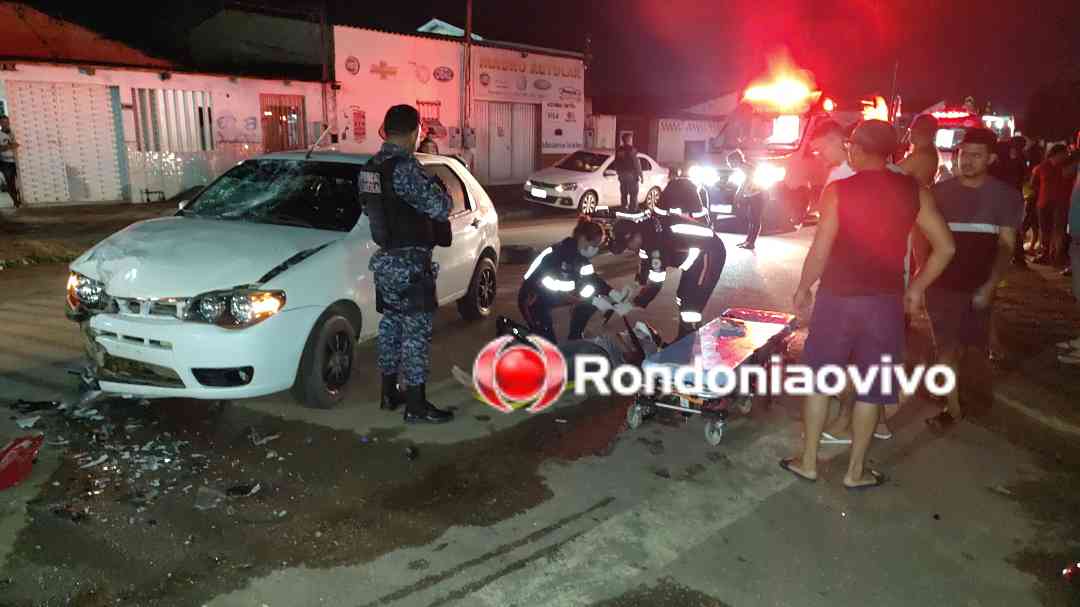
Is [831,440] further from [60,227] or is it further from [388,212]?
[60,227]

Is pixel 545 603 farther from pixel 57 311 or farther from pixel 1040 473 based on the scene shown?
pixel 57 311

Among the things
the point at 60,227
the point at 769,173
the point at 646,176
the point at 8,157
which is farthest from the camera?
the point at 646,176

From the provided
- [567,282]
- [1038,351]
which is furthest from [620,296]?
[1038,351]

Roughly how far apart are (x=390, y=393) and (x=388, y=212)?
48.9 inches

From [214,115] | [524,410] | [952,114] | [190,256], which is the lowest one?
[524,410]

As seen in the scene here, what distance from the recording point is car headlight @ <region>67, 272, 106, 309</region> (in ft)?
15.4

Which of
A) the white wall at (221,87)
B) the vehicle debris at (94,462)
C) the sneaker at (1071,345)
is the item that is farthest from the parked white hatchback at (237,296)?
the white wall at (221,87)

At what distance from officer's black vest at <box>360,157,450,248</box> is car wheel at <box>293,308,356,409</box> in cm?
71

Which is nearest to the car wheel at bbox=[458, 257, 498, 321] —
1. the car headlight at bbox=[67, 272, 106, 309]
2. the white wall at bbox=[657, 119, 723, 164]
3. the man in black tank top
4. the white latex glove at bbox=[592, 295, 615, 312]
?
the white latex glove at bbox=[592, 295, 615, 312]

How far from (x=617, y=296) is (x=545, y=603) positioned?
237 centimetres

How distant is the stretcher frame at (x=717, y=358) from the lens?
4.70 meters

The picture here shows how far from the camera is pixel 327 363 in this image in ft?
16.9

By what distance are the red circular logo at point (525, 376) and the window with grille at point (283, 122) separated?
14129 millimetres

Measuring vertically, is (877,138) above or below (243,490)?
above
